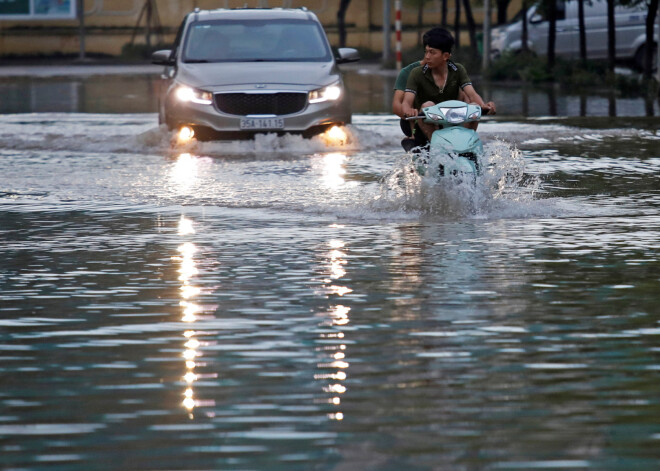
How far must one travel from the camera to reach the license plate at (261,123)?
18.6 m

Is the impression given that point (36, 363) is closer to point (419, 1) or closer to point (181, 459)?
point (181, 459)

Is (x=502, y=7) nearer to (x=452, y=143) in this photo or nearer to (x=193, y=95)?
(x=193, y=95)

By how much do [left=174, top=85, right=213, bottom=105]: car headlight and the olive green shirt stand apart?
624 cm

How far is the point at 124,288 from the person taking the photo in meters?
8.69

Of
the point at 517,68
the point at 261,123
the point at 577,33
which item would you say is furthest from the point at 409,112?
the point at 577,33

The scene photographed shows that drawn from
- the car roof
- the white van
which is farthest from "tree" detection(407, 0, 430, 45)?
the car roof

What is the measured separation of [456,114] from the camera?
39.7 ft

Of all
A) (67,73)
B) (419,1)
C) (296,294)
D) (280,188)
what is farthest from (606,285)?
(419,1)

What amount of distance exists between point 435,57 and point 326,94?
6.62 metres

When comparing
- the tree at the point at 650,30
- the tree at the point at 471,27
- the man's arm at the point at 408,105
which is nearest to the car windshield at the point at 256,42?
the man's arm at the point at 408,105

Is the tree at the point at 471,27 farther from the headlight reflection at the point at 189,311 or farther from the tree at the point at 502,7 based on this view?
the headlight reflection at the point at 189,311

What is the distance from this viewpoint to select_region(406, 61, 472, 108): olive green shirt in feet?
41.0

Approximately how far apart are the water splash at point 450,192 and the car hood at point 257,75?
6012mm

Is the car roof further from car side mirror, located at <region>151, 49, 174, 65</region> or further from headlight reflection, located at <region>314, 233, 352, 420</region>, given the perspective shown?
headlight reflection, located at <region>314, 233, 352, 420</region>
